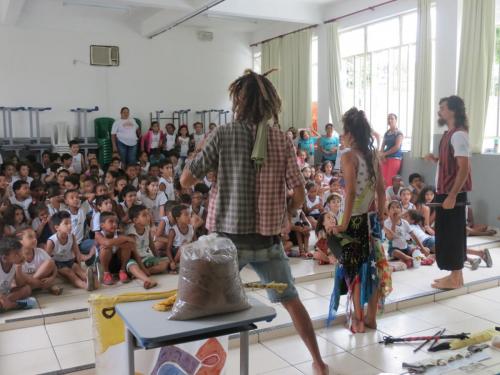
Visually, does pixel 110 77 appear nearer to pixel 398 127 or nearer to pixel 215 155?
pixel 398 127

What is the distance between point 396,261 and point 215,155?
339 cm

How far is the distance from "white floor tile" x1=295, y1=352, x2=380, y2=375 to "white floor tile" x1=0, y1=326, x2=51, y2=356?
5.13 ft

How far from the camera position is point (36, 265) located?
4.14 m

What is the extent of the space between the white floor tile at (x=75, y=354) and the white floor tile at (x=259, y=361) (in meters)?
0.79

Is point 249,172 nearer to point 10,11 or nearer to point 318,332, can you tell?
point 318,332

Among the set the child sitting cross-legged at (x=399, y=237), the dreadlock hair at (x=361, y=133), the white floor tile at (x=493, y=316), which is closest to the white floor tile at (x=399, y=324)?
the white floor tile at (x=493, y=316)

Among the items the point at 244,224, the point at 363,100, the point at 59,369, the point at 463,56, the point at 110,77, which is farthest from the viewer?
the point at 110,77

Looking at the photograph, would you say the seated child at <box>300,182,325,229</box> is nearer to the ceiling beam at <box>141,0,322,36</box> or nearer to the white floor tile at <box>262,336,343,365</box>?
the white floor tile at <box>262,336,343,365</box>

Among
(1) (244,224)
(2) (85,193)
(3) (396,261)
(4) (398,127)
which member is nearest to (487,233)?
(3) (396,261)

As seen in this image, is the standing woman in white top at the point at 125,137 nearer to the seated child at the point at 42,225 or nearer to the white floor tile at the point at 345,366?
the seated child at the point at 42,225

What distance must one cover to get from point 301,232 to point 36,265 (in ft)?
8.78

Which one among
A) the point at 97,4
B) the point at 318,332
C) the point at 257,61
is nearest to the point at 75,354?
the point at 318,332

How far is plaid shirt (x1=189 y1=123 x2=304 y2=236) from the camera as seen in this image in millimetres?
2281

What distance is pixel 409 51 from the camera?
876cm
